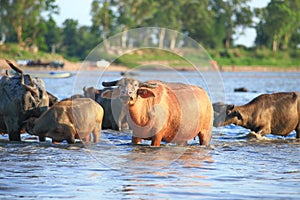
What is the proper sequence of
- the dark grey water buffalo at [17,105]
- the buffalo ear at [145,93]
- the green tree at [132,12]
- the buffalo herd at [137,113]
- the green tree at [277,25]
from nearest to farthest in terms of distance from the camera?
1. the buffalo ear at [145,93]
2. the buffalo herd at [137,113]
3. the dark grey water buffalo at [17,105]
4. the green tree at [132,12]
5. the green tree at [277,25]

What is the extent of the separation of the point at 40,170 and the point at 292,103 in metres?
8.51

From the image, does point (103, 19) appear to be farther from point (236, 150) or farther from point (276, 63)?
point (236, 150)

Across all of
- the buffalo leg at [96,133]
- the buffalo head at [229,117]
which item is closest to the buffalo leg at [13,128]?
the buffalo leg at [96,133]

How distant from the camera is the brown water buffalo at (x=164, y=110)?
43.9ft

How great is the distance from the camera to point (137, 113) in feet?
44.3

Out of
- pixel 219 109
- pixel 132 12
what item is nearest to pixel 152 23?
pixel 132 12

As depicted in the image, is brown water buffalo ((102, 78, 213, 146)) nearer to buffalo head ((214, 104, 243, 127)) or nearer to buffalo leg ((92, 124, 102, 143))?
buffalo leg ((92, 124, 102, 143))

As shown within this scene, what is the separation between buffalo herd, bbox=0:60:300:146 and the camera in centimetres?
1376

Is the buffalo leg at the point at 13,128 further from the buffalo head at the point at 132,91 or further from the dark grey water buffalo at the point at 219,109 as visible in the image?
the dark grey water buffalo at the point at 219,109

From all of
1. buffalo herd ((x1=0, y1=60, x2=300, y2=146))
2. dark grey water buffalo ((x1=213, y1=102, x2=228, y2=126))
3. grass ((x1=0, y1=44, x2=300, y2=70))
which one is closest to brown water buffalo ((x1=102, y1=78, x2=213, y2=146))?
buffalo herd ((x1=0, y1=60, x2=300, y2=146))

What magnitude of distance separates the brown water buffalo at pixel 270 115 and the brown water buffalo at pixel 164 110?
11.0ft

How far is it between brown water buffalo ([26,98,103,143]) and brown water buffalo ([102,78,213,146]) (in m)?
1.05

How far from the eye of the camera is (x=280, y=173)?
12.4 m

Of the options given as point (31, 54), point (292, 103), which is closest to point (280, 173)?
point (292, 103)
